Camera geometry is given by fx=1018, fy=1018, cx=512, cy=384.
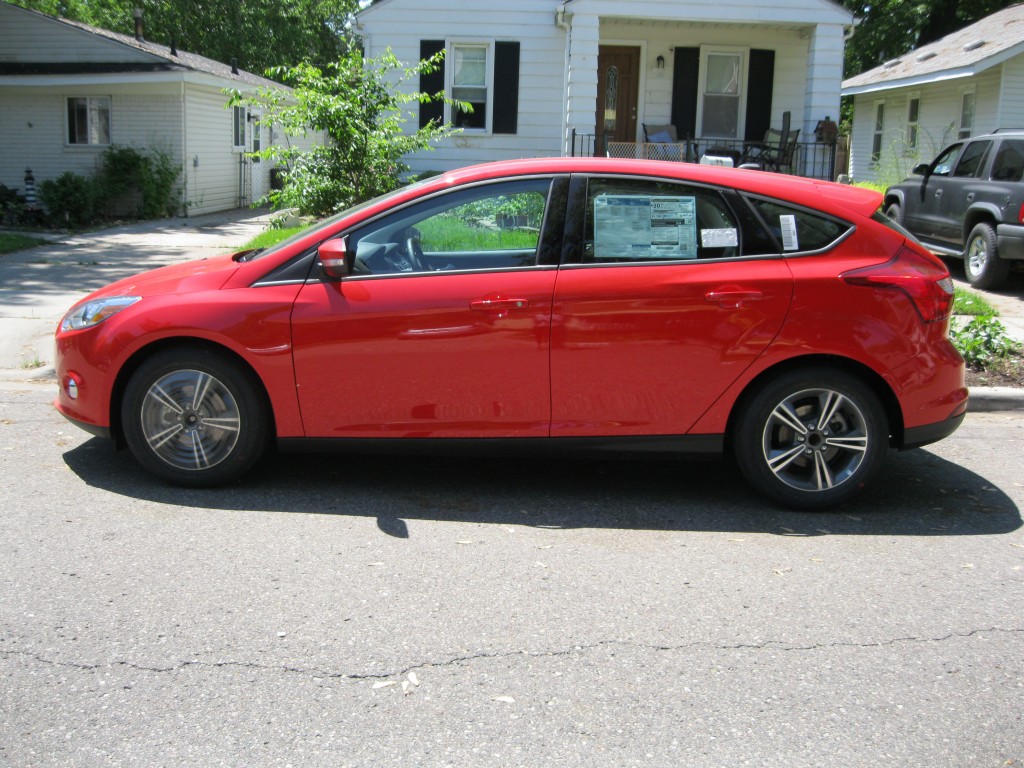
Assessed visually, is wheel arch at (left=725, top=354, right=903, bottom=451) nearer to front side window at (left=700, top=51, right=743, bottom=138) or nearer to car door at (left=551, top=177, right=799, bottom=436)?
car door at (left=551, top=177, right=799, bottom=436)

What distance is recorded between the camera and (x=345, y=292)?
5078mm

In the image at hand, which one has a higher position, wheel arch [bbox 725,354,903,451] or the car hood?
the car hood

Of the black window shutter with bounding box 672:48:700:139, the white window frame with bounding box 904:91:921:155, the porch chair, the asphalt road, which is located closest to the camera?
the asphalt road

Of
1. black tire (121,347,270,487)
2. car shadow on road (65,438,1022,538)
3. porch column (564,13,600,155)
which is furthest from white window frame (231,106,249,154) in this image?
black tire (121,347,270,487)

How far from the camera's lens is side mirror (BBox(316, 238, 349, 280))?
5.02m

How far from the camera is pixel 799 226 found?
16.9 feet

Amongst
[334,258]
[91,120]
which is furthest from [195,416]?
[91,120]

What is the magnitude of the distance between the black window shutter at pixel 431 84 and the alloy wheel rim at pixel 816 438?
45.6 ft

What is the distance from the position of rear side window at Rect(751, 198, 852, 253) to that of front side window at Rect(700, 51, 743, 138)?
1425 cm

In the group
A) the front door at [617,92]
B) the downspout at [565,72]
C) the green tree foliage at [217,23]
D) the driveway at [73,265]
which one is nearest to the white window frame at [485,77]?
the downspout at [565,72]

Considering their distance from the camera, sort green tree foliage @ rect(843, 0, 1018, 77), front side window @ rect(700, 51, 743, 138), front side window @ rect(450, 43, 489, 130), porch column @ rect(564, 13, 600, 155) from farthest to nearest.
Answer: green tree foliage @ rect(843, 0, 1018, 77) < front side window @ rect(700, 51, 743, 138) < front side window @ rect(450, 43, 489, 130) < porch column @ rect(564, 13, 600, 155)

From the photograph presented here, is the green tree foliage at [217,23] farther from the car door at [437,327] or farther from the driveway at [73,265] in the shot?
the car door at [437,327]

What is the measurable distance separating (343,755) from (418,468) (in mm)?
2845

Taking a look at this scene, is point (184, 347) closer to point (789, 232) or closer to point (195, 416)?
point (195, 416)
